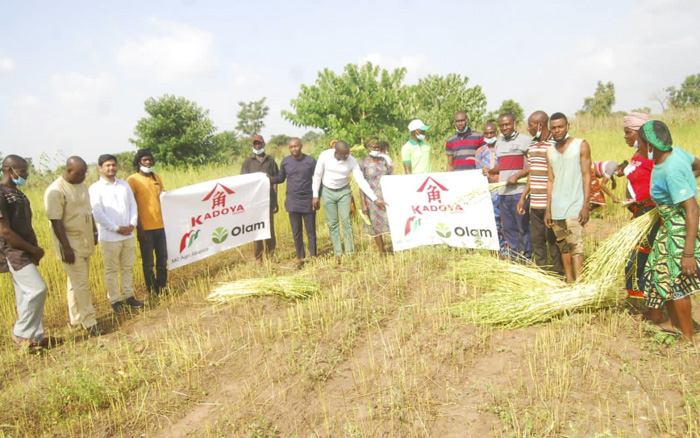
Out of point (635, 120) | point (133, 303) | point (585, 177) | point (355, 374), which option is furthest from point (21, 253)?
point (635, 120)

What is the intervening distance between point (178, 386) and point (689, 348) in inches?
167

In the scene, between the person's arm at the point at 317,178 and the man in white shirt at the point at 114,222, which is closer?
the man in white shirt at the point at 114,222

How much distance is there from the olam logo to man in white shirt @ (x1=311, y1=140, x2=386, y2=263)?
183 cm

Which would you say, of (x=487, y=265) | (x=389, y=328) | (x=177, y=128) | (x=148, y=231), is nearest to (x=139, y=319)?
(x=148, y=231)

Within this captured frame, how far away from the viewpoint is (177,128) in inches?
822

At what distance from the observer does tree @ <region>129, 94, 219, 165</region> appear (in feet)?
66.7

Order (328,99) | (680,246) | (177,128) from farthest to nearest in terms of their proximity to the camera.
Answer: (177,128) → (328,99) → (680,246)

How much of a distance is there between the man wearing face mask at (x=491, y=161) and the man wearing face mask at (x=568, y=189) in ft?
4.48

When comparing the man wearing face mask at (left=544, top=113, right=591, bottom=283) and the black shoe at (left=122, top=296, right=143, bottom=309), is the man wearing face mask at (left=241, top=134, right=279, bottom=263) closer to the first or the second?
the black shoe at (left=122, top=296, right=143, bottom=309)

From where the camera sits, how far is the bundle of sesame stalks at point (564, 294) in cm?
435

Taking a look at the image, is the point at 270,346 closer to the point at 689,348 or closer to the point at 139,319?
the point at 139,319

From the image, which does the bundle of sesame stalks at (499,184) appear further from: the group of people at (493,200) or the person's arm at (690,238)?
the person's arm at (690,238)

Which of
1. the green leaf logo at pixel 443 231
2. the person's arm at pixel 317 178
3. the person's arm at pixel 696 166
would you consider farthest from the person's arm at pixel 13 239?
the person's arm at pixel 696 166

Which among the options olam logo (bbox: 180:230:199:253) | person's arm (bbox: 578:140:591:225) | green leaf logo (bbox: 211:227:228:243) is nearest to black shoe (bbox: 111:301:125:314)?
olam logo (bbox: 180:230:199:253)
